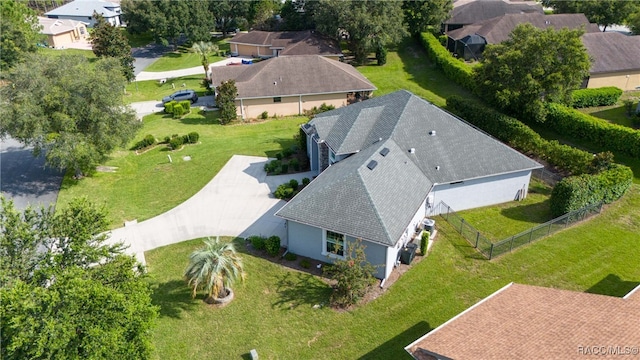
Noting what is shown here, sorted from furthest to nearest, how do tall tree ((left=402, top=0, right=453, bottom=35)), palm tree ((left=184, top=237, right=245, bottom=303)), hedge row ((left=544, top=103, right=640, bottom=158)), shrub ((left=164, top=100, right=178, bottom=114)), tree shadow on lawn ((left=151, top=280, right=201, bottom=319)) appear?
1. tall tree ((left=402, top=0, right=453, bottom=35))
2. shrub ((left=164, top=100, right=178, bottom=114))
3. hedge row ((left=544, top=103, right=640, bottom=158))
4. tree shadow on lawn ((left=151, top=280, right=201, bottom=319))
5. palm tree ((left=184, top=237, right=245, bottom=303))

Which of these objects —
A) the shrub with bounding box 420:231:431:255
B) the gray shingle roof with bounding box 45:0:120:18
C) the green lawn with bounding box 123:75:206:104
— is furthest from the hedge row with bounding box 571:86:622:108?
the gray shingle roof with bounding box 45:0:120:18

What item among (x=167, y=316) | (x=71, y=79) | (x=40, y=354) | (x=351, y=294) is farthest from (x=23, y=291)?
(x=71, y=79)

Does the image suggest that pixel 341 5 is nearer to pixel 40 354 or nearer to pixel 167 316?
pixel 167 316

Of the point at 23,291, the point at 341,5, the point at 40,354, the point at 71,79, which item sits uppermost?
the point at 341,5

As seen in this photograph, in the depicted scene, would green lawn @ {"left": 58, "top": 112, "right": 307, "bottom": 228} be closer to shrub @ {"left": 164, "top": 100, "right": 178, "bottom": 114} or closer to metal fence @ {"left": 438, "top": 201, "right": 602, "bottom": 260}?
shrub @ {"left": 164, "top": 100, "right": 178, "bottom": 114}

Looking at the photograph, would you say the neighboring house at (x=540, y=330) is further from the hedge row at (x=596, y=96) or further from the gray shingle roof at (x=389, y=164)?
the hedge row at (x=596, y=96)

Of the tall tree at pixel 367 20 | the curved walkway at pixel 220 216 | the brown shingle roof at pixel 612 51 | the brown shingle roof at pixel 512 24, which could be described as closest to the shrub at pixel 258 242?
the curved walkway at pixel 220 216
